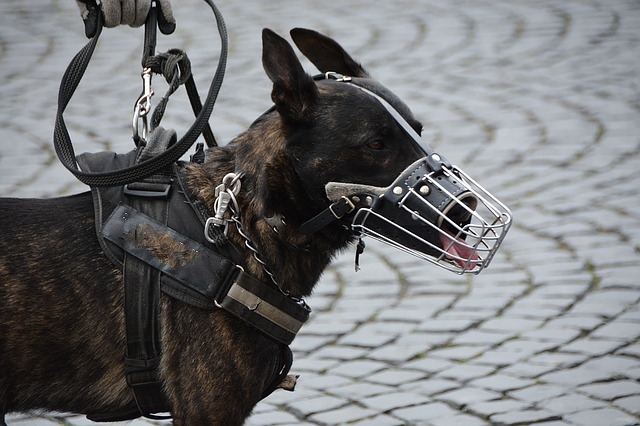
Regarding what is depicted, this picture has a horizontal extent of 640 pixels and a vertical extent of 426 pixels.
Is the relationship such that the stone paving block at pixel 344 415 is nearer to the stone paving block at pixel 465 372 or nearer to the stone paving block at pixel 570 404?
the stone paving block at pixel 465 372

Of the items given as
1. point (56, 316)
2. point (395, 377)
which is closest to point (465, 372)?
point (395, 377)

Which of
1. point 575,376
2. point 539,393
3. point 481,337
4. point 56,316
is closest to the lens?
point 56,316

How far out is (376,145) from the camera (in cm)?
302

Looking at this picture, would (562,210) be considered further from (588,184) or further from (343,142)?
(343,142)

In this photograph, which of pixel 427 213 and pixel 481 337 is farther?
pixel 481 337

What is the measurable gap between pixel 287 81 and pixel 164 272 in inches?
27.0

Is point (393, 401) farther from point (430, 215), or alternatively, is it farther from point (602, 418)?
point (430, 215)

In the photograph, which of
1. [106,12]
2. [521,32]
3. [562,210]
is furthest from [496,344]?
[521,32]

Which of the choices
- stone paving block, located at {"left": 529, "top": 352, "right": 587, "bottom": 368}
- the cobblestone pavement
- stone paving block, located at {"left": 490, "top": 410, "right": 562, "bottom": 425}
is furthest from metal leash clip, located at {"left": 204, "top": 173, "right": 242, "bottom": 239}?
stone paving block, located at {"left": 529, "top": 352, "right": 587, "bottom": 368}

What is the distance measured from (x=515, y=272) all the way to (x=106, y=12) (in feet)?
9.61

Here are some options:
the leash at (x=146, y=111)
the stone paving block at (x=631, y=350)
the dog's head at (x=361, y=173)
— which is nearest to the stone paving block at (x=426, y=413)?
the stone paving block at (x=631, y=350)

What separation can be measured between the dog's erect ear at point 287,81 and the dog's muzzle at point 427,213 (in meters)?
0.25

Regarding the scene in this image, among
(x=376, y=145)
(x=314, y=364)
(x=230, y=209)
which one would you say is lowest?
(x=314, y=364)

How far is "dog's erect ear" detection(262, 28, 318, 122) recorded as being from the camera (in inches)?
117
